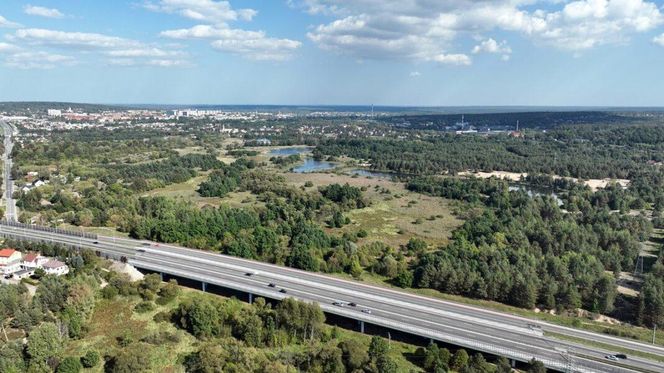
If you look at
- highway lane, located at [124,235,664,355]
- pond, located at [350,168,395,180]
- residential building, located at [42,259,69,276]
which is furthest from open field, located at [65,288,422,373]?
pond, located at [350,168,395,180]

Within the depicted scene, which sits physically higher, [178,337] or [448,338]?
[448,338]

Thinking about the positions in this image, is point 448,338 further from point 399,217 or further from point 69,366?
point 399,217

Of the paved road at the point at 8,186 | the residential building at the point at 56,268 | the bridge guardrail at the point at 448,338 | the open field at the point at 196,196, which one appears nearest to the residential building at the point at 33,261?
the residential building at the point at 56,268

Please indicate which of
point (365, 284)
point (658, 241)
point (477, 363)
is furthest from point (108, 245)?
point (658, 241)

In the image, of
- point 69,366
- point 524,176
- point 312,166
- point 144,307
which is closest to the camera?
point 69,366

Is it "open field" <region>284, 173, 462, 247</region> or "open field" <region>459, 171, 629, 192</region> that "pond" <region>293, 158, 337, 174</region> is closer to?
"open field" <region>284, 173, 462, 247</region>

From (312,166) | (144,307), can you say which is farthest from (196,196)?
(312,166)
